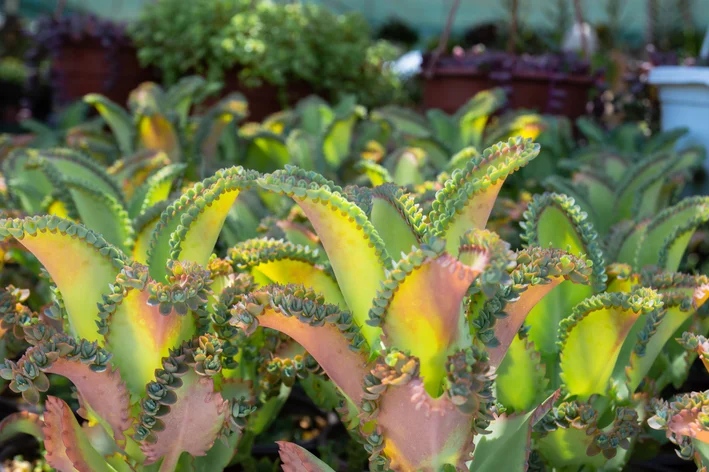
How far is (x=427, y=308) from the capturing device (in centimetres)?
68

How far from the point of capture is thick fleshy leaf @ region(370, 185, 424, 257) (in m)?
0.80

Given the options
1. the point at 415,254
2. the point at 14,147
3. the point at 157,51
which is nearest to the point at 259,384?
the point at 415,254

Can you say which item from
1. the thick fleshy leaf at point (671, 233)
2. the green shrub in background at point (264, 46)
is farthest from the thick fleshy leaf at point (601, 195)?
the green shrub in background at point (264, 46)

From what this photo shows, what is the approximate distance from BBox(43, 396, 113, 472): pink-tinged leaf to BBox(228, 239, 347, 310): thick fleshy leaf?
261mm

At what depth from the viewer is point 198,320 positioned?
824 millimetres

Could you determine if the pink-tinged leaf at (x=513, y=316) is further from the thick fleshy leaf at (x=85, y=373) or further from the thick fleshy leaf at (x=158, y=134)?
the thick fleshy leaf at (x=158, y=134)

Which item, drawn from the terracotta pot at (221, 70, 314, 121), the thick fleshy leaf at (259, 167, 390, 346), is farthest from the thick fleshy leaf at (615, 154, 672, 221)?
the terracotta pot at (221, 70, 314, 121)

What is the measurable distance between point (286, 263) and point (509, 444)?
1.12 feet

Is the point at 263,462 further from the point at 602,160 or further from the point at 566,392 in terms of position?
the point at 602,160

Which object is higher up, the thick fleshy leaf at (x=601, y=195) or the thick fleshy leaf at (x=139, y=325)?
the thick fleshy leaf at (x=139, y=325)

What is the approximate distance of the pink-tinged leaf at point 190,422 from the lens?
0.78 meters

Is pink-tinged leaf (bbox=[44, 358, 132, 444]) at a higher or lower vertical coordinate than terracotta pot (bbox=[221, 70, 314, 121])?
higher

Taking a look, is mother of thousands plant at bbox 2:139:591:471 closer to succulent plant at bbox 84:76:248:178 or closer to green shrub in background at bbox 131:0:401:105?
→ succulent plant at bbox 84:76:248:178

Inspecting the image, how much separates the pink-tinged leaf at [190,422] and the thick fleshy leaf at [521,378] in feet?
1.13
